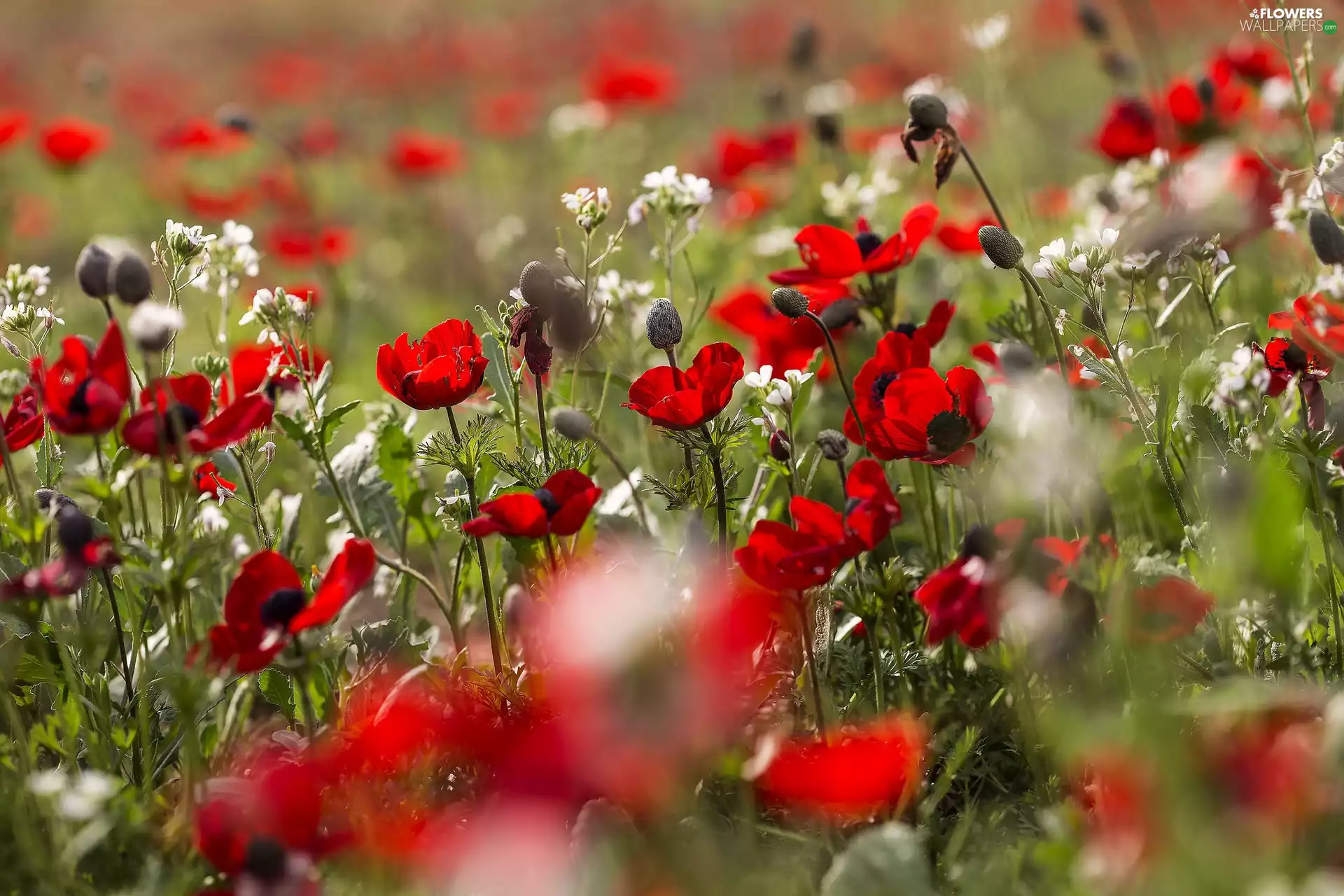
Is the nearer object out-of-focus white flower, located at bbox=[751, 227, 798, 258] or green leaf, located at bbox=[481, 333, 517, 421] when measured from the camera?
green leaf, located at bbox=[481, 333, 517, 421]

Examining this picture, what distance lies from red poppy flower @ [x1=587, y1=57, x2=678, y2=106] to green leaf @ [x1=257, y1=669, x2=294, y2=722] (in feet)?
9.15

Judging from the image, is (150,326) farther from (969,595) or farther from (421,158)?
(421,158)

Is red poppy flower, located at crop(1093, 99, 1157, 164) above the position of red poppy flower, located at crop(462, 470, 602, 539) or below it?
above

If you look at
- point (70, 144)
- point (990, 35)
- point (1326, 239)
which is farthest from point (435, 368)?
point (70, 144)

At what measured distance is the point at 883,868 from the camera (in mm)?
1061

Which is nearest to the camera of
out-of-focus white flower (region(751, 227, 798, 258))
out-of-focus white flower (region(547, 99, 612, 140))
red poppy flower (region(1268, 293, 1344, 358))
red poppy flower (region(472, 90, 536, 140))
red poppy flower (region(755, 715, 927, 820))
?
red poppy flower (region(755, 715, 927, 820))

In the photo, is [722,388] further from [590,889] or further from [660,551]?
[590,889]

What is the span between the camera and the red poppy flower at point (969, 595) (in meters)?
1.17

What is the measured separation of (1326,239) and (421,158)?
10.4ft

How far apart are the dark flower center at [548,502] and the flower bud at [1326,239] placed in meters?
0.86

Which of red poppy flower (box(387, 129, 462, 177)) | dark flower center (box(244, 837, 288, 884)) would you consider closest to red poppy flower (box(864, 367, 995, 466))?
dark flower center (box(244, 837, 288, 884))

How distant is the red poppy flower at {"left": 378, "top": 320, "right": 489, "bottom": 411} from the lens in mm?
1388

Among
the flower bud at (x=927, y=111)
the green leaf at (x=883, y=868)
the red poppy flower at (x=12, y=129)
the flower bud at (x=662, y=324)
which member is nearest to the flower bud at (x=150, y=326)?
the flower bud at (x=662, y=324)

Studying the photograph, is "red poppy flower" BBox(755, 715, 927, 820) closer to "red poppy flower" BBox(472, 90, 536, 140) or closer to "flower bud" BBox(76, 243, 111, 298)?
"flower bud" BBox(76, 243, 111, 298)
